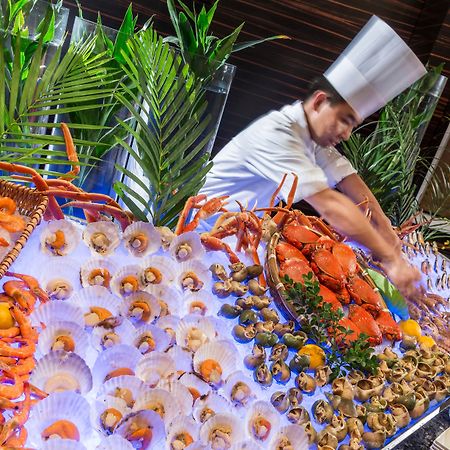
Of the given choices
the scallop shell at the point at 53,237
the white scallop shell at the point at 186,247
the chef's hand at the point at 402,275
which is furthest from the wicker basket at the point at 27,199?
the chef's hand at the point at 402,275

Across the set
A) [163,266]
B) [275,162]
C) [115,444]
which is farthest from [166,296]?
[275,162]

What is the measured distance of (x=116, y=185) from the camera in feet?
4.15

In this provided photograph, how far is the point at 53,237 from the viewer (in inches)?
43.0

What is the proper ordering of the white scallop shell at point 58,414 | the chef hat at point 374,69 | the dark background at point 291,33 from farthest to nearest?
the dark background at point 291,33, the chef hat at point 374,69, the white scallop shell at point 58,414

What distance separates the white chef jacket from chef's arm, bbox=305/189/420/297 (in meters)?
0.12

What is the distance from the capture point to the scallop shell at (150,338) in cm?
95

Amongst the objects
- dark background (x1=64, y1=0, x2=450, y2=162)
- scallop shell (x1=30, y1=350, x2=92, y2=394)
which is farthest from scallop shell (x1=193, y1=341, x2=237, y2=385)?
dark background (x1=64, y1=0, x2=450, y2=162)

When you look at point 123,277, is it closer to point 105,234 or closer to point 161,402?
point 105,234

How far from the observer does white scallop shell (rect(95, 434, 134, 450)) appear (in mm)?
736

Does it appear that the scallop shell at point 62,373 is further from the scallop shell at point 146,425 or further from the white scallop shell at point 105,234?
the white scallop shell at point 105,234

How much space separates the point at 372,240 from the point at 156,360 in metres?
0.85

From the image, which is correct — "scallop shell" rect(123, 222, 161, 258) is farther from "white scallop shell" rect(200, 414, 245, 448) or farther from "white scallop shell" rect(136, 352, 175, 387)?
"white scallop shell" rect(200, 414, 245, 448)

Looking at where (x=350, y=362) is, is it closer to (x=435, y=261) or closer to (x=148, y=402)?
(x=148, y=402)

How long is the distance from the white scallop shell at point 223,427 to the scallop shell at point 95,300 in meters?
0.27
